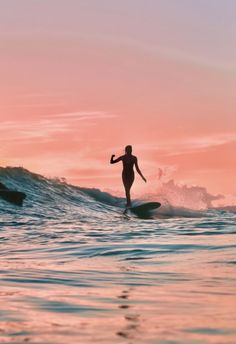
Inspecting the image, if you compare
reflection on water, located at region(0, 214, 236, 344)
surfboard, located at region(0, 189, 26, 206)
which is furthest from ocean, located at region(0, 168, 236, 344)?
surfboard, located at region(0, 189, 26, 206)

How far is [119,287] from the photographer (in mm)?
5215

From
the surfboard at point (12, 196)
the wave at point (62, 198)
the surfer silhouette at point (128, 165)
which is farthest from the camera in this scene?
the wave at point (62, 198)

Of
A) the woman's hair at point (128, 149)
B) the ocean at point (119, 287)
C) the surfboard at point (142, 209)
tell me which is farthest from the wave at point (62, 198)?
the ocean at point (119, 287)

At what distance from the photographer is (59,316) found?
3791mm

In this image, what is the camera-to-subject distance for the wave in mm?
25719

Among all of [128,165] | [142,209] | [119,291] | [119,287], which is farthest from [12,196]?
[119,291]

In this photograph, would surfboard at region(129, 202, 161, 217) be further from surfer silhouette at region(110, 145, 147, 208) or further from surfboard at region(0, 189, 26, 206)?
surfboard at region(0, 189, 26, 206)

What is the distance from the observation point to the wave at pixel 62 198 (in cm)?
2572

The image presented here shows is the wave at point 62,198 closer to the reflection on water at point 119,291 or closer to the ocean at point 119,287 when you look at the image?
the ocean at point 119,287

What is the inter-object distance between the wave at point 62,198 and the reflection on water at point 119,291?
14054 millimetres

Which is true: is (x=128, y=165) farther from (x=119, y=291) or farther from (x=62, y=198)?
(x=119, y=291)

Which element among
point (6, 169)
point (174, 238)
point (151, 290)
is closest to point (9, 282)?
point (151, 290)

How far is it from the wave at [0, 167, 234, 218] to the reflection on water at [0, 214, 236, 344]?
14054mm

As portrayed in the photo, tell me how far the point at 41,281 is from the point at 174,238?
18.1ft
